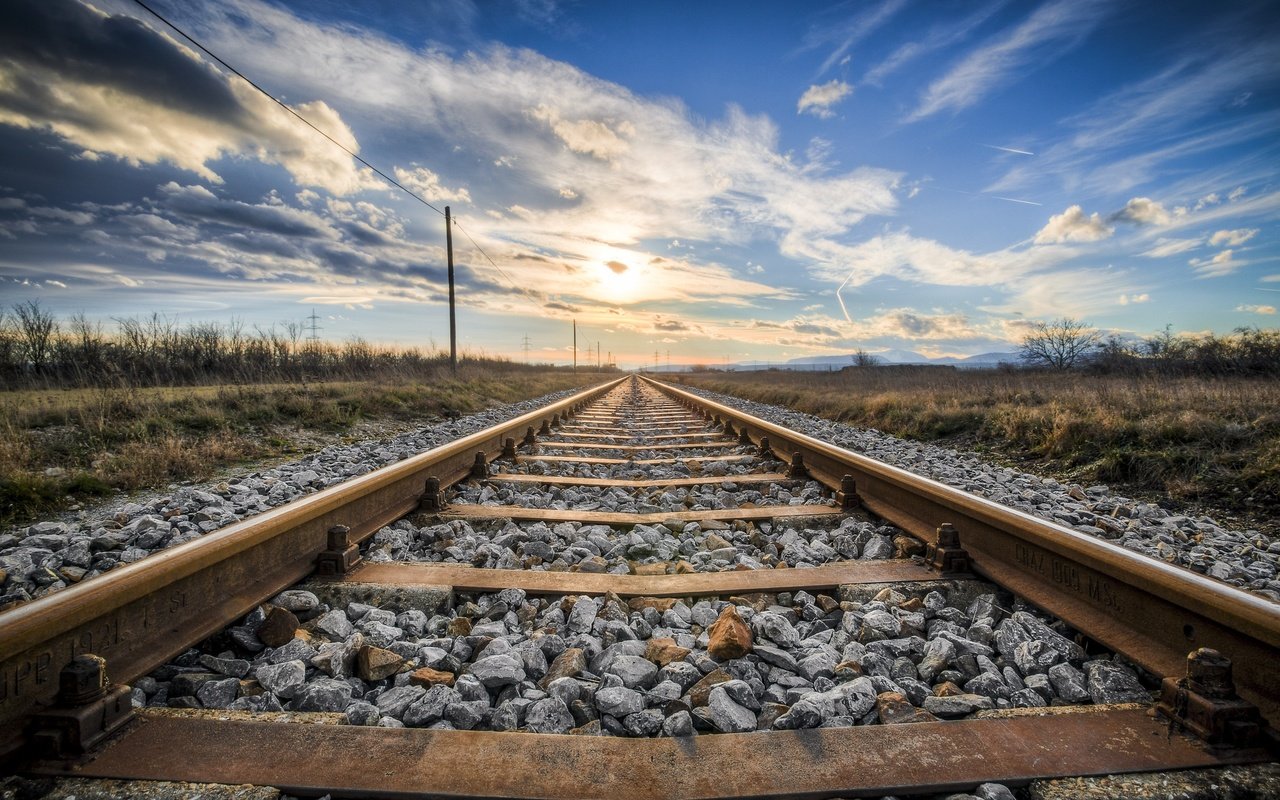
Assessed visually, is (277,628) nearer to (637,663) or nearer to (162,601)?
(162,601)

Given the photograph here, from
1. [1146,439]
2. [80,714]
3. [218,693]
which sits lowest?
[218,693]

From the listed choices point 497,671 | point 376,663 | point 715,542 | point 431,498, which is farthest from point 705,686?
point 431,498

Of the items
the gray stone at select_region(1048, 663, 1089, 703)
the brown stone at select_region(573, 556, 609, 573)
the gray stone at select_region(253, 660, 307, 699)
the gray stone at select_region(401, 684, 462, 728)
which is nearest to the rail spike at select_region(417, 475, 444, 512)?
the brown stone at select_region(573, 556, 609, 573)

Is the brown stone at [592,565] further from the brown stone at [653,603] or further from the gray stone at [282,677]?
the gray stone at [282,677]

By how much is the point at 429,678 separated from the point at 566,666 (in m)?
0.39

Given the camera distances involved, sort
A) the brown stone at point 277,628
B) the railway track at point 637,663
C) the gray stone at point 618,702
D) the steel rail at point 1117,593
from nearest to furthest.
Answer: the railway track at point 637,663 < the steel rail at point 1117,593 < the gray stone at point 618,702 < the brown stone at point 277,628

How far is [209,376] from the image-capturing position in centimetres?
1352

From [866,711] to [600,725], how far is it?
69 centimetres

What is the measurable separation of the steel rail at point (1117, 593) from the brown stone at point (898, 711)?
67 centimetres

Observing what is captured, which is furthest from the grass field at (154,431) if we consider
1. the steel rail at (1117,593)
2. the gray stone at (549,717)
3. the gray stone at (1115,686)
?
the gray stone at (1115,686)

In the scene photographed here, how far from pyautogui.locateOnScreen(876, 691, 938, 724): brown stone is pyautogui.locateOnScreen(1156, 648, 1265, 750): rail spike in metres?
0.56

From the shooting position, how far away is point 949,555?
2.44 m

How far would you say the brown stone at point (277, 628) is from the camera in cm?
195

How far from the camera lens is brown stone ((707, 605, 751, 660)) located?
6.00ft
